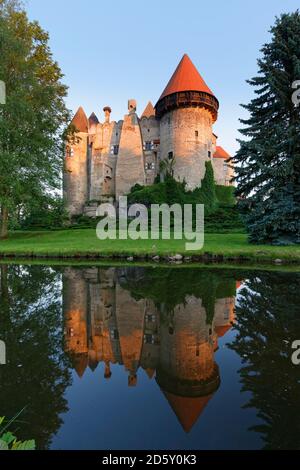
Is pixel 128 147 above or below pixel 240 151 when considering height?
above

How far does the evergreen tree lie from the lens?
15.3m

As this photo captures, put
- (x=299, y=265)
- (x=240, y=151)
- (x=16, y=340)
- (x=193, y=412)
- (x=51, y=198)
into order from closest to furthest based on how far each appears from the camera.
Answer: (x=193, y=412), (x=16, y=340), (x=299, y=265), (x=240, y=151), (x=51, y=198)

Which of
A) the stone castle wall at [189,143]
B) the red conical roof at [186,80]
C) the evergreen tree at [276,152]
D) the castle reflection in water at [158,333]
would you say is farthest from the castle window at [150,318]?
the red conical roof at [186,80]

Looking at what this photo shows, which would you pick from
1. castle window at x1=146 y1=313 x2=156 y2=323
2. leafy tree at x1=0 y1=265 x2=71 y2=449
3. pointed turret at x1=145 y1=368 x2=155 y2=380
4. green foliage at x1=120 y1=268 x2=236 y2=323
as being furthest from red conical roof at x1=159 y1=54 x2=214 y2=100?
pointed turret at x1=145 y1=368 x2=155 y2=380

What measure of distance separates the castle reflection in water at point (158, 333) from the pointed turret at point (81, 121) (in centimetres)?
4237

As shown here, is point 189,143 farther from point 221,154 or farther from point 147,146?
point 221,154

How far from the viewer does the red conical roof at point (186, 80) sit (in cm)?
3516

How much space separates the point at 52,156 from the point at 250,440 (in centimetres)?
2428

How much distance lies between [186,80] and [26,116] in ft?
78.6

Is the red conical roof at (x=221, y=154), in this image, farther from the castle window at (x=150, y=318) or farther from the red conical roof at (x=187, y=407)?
the red conical roof at (x=187, y=407)

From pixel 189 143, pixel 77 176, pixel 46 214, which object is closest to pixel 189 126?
pixel 189 143
